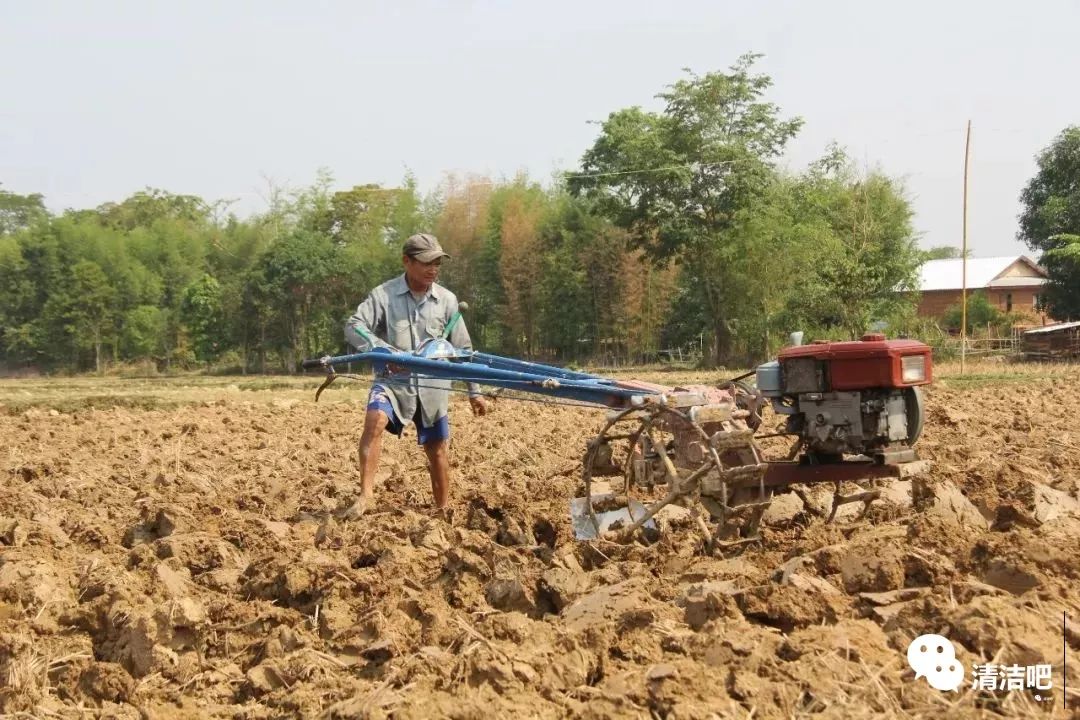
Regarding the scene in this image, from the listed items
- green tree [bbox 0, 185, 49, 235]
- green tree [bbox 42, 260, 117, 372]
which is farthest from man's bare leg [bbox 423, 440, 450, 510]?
green tree [bbox 0, 185, 49, 235]

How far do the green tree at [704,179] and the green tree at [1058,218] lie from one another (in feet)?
31.4

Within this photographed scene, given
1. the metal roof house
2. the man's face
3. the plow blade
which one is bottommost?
the plow blade

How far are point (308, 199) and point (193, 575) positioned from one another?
5201cm

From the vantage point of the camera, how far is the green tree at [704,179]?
3584 centimetres

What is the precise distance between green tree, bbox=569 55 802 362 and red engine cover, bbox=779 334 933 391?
102ft

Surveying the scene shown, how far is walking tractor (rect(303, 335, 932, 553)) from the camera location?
493cm

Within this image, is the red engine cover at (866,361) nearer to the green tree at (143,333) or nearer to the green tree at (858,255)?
the green tree at (858,255)

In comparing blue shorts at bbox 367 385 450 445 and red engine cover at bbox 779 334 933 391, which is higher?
red engine cover at bbox 779 334 933 391

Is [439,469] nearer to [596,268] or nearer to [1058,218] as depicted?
[596,268]

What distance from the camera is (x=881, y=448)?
514cm

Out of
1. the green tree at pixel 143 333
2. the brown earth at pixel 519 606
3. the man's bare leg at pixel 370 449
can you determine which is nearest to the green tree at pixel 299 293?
the green tree at pixel 143 333

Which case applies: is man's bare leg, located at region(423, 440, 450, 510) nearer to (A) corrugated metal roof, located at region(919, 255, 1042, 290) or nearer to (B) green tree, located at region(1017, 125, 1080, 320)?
(B) green tree, located at region(1017, 125, 1080, 320)

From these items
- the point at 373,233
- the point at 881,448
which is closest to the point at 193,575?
the point at 881,448

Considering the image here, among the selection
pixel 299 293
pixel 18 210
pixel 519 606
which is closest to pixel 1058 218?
pixel 299 293
